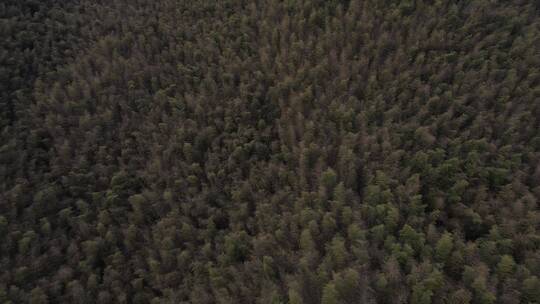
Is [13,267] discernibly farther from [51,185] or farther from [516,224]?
[516,224]

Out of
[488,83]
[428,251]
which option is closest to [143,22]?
[488,83]

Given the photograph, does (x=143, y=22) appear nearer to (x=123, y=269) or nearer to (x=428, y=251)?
(x=123, y=269)

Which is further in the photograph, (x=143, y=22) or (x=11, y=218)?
(x=143, y=22)

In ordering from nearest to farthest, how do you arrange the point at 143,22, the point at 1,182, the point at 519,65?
the point at 1,182 < the point at 519,65 < the point at 143,22

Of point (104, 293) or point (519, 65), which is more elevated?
point (519, 65)

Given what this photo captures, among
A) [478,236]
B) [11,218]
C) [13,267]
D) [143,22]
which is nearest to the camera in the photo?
[478,236]

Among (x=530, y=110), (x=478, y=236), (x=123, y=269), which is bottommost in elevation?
(x=123, y=269)

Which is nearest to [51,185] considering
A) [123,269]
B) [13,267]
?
[13,267]
